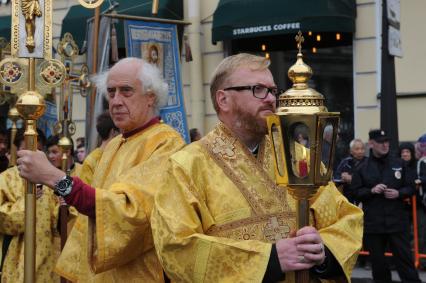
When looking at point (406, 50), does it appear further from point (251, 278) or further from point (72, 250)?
point (251, 278)

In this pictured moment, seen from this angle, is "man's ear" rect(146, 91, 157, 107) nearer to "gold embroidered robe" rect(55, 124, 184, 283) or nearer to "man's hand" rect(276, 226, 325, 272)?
"gold embroidered robe" rect(55, 124, 184, 283)

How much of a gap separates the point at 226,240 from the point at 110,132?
2.33 meters

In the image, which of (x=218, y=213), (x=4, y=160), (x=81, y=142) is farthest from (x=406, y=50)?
(x=218, y=213)

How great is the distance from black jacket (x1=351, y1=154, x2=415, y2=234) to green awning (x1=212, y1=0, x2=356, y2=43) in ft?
10.8

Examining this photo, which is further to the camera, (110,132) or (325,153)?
(110,132)

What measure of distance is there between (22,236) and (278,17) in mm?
6835

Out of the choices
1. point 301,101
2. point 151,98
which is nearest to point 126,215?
point 151,98

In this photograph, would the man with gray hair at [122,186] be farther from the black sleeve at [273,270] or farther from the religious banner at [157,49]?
the religious banner at [157,49]

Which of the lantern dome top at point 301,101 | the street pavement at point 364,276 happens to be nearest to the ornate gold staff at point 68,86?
the street pavement at point 364,276

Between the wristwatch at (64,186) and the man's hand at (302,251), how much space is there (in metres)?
1.18

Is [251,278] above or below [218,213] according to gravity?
below

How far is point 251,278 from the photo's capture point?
3010 mm

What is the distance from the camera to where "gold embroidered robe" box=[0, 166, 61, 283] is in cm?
552

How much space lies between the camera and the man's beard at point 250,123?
327 centimetres
